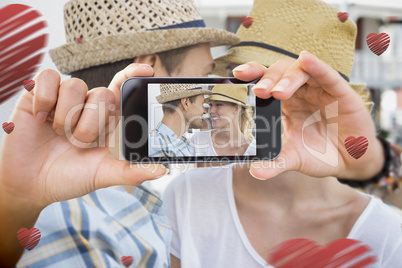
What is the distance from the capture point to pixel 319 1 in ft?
1.31

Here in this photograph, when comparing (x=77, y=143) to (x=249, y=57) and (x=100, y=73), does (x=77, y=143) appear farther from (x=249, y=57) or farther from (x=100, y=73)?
(x=249, y=57)

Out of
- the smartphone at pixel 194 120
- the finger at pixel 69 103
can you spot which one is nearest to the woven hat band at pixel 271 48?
the smartphone at pixel 194 120

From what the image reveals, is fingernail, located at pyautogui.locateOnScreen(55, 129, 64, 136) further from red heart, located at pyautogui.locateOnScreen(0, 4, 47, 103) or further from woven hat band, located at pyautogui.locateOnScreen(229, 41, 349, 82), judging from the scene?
woven hat band, located at pyautogui.locateOnScreen(229, 41, 349, 82)

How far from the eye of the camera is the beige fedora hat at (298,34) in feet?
1.30

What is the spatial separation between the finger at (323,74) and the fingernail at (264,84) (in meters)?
0.03

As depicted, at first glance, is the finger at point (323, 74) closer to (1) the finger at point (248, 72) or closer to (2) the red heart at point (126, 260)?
(1) the finger at point (248, 72)

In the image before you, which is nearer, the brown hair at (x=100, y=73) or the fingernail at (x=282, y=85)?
the fingernail at (x=282, y=85)

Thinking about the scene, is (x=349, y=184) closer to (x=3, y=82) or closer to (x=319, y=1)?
(x=319, y=1)

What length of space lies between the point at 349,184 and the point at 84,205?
37 centimetres

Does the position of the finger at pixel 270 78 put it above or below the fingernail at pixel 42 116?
above

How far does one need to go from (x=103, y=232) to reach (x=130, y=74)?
0.70 ft

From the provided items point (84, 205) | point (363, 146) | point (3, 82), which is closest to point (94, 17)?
point (3, 82)

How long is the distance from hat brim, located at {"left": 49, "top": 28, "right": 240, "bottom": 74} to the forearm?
6.1 inches

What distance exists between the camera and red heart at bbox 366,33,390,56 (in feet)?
1.11
